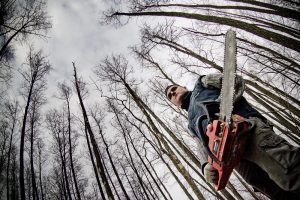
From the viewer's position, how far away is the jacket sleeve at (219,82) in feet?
6.66

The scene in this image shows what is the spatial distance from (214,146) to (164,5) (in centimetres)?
805

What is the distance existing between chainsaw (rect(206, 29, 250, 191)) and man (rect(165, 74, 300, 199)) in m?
0.10

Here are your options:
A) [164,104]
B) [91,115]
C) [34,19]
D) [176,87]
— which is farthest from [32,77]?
[176,87]

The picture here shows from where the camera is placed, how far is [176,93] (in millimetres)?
2783

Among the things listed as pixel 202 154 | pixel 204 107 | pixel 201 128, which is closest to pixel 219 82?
pixel 204 107

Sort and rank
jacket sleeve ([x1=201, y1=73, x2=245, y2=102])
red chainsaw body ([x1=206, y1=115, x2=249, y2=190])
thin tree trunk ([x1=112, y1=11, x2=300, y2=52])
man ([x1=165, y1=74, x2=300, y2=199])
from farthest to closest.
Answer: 1. thin tree trunk ([x1=112, y1=11, x2=300, y2=52])
2. jacket sleeve ([x1=201, y1=73, x2=245, y2=102])
3. red chainsaw body ([x1=206, y1=115, x2=249, y2=190])
4. man ([x1=165, y1=74, x2=300, y2=199])

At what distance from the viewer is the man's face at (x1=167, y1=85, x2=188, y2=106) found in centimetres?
274

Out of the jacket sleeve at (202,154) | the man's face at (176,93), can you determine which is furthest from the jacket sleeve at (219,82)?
the jacket sleeve at (202,154)

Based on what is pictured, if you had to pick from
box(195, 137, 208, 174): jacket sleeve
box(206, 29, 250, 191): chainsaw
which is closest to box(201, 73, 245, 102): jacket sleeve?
box(206, 29, 250, 191): chainsaw

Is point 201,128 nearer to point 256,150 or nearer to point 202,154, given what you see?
point 202,154

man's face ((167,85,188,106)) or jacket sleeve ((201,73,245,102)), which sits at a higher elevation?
man's face ((167,85,188,106))

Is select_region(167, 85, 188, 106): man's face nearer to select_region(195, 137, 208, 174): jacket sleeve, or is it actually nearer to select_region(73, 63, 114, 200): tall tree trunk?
select_region(195, 137, 208, 174): jacket sleeve

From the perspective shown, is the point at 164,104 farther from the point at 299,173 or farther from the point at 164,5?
the point at 299,173

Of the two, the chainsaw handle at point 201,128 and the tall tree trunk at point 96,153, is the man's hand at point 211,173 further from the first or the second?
the tall tree trunk at point 96,153
